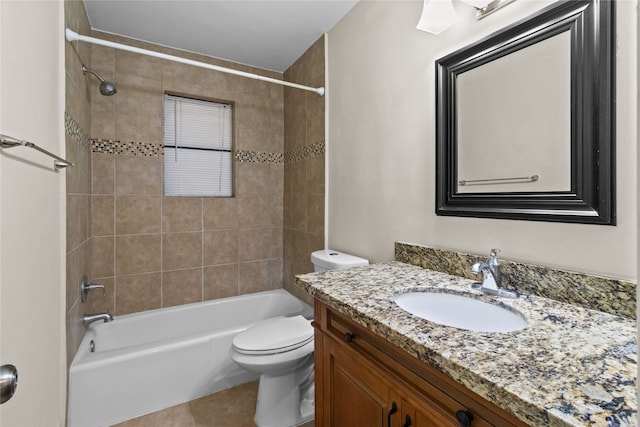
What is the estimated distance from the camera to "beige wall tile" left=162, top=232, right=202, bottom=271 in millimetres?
2426

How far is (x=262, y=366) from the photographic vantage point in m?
1.53

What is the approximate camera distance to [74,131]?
5.34 feet

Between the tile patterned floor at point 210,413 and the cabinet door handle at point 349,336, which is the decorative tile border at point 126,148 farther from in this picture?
the cabinet door handle at point 349,336

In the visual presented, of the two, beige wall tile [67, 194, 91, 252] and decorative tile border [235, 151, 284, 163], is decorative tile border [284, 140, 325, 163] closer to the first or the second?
decorative tile border [235, 151, 284, 163]

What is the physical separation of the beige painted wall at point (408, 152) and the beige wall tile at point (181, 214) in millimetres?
1166

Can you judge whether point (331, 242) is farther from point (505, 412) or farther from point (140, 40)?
point (140, 40)

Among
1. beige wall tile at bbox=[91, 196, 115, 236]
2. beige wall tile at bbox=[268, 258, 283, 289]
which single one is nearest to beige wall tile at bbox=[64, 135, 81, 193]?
beige wall tile at bbox=[91, 196, 115, 236]

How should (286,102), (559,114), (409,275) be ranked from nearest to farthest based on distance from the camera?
1. (559,114)
2. (409,275)
3. (286,102)

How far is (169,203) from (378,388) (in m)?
2.19

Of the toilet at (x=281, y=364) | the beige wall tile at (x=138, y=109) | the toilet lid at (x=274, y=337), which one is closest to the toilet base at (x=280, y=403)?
the toilet at (x=281, y=364)

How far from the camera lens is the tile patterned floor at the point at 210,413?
1.68m

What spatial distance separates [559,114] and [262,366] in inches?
63.7

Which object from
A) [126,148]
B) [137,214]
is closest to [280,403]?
[137,214]

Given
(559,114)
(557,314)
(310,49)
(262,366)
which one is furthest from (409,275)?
(310,49)
